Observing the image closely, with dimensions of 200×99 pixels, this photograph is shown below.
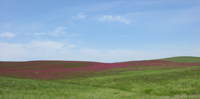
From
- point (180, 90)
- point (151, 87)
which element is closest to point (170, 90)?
point (180, 90)

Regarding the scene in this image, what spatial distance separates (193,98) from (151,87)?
670 centimetres

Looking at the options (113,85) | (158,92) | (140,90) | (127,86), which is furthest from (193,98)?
(113,85)

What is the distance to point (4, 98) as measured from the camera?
1241cm

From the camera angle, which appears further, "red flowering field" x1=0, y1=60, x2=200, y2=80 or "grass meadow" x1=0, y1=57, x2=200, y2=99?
"red flowering field" x1=0, y1=60, x2=200, y2=80

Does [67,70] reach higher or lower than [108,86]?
higher

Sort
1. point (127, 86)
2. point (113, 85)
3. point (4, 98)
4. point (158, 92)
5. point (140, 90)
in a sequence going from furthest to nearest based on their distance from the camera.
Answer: point (113, 85) < point (127, 86) < point (140, 90) < point (158, 92) < point (4, 98)

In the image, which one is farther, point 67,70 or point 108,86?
point 67,70

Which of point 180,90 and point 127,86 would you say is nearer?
point 180,90

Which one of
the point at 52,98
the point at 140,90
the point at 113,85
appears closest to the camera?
the point at 52,98

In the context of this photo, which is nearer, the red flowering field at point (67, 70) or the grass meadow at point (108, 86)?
the grass meadow at point (108, 86)

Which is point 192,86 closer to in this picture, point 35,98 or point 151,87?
point 151,87

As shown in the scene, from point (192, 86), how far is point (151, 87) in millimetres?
4655

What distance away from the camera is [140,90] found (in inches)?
764

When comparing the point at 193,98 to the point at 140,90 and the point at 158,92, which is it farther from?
the point at 140,90
